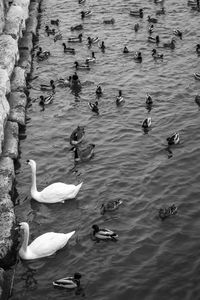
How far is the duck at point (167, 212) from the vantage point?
16.0 meters

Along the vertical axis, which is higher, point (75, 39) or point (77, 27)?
point (77, 27)

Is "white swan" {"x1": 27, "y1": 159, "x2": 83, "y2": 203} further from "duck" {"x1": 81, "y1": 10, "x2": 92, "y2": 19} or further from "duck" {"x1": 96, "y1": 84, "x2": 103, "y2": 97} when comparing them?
"duck" {"x1": 81, "y1": 10, "x2": 92, "y2": 19}

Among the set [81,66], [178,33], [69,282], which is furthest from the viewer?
[178,33]

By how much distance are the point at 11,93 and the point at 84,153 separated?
669 centimetres

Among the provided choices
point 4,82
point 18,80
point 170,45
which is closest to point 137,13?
point 170,45

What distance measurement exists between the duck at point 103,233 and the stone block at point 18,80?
12.1 metres

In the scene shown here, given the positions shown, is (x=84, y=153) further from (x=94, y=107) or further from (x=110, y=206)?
(x=94, y=107)

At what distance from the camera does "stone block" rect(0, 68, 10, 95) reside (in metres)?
23.1

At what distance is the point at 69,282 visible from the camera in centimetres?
1363

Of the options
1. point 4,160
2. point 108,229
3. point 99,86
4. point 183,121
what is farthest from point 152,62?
point 108,229

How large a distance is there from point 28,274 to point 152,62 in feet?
55.9

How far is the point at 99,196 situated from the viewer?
17.9 metres

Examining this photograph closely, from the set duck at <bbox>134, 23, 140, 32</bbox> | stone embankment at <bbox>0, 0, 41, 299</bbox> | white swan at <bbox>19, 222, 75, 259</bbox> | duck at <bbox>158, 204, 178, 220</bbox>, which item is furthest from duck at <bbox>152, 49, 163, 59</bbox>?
white swan at <bbox>19, 222, 75, 259</bbox>

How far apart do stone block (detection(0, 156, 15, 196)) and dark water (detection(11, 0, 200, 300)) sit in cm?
71
